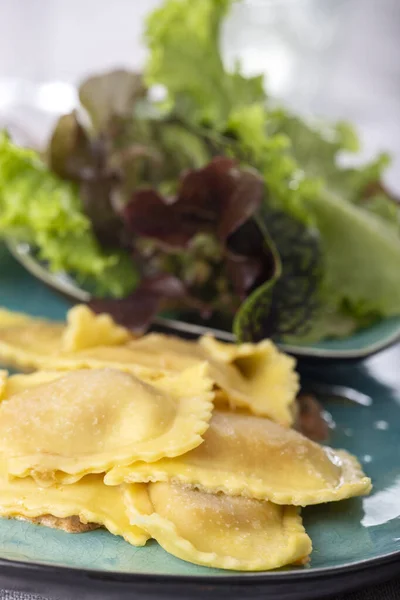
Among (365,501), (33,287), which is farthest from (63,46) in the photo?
(365,501)

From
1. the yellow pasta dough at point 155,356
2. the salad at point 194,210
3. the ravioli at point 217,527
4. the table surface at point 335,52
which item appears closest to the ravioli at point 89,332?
the yellow pasta dough at point 155,356

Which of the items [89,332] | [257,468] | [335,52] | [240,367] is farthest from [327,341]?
[335,52]

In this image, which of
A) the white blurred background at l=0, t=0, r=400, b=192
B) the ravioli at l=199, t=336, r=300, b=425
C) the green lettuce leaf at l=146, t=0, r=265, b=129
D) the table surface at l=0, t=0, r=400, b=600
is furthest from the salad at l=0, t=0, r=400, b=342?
the table surface at l=0, t=0, r=400, b=600

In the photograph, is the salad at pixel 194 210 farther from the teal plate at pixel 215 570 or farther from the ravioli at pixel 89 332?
the teal plate at pixel 215 570

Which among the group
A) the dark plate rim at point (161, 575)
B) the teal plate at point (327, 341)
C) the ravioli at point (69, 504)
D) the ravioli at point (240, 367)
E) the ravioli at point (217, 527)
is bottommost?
the teal plate at point (327, 341)

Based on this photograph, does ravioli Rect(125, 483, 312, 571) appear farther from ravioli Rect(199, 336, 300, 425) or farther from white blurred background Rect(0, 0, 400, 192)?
white blurred background Rect(0, 0, 400, 192)

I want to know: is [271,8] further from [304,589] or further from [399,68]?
[304,589]

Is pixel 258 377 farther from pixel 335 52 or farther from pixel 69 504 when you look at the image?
pixel 335 52
